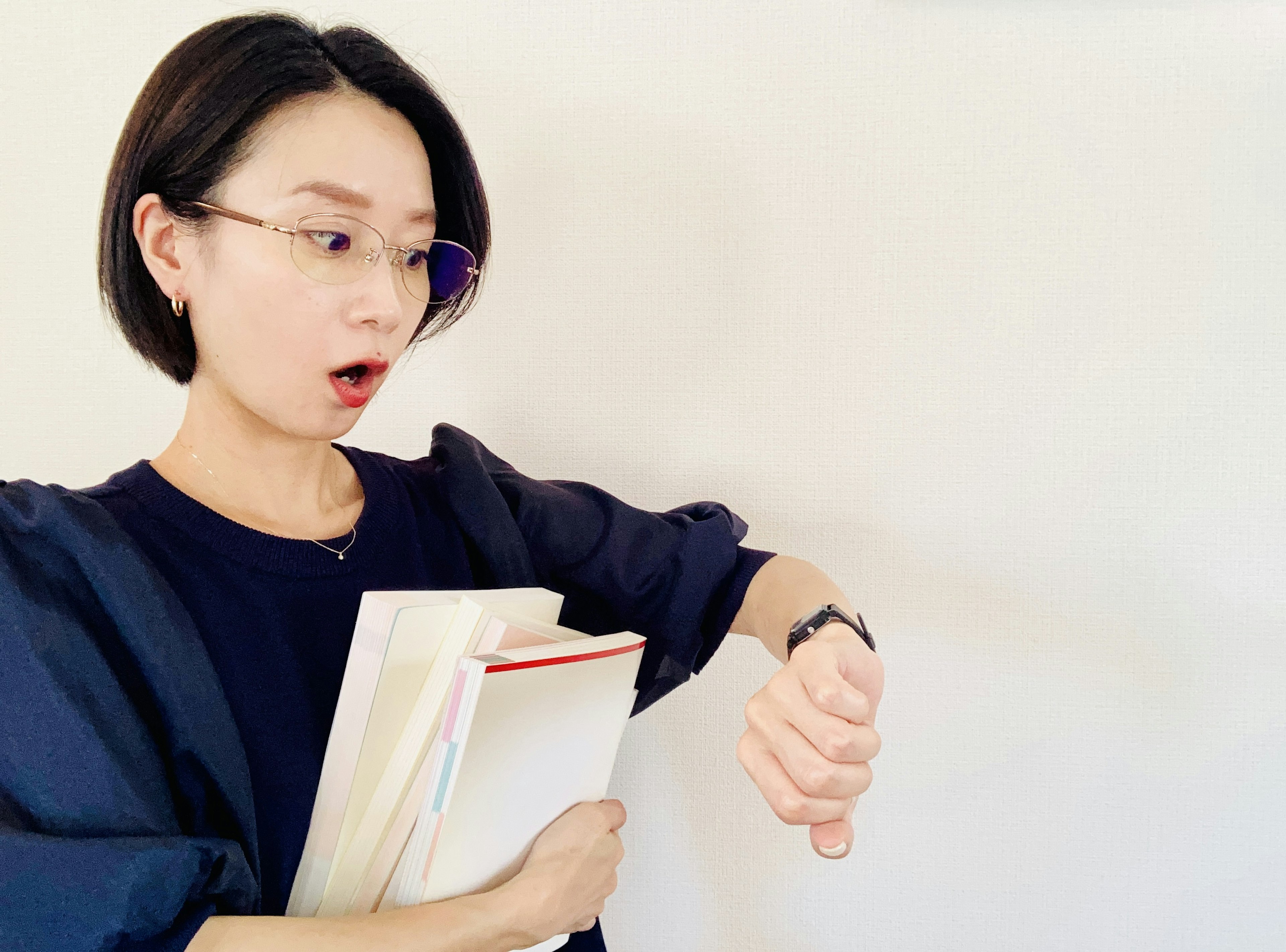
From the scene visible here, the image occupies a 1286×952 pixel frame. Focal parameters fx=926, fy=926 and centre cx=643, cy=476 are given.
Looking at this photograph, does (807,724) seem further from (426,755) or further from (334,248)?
(334,248)

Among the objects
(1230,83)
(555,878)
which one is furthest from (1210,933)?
(1230,83)

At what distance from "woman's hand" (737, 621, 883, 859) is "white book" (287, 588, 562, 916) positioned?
0.82 feet

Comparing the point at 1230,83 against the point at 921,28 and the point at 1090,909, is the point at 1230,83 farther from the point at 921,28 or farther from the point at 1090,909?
the point at 1090,909

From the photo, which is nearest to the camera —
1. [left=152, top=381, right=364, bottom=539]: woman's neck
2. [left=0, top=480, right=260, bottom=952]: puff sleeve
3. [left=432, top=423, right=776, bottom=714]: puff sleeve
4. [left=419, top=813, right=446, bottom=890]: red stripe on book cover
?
[left=0, top=480, right=260, bottom=952]: puff sleeve

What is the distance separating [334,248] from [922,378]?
631mm

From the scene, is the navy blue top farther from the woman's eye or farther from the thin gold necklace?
the woman's eye

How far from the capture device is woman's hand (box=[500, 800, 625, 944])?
72 centimetres

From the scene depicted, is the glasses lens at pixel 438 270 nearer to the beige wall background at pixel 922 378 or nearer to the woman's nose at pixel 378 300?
the woman's nose at pixel 378 300

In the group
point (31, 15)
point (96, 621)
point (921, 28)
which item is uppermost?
point (921, 28)

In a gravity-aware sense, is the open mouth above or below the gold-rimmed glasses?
below

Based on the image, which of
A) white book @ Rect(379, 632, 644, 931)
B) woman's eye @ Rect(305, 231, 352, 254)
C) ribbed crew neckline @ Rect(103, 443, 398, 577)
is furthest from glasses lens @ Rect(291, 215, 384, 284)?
white book @ Rect(379, 632, 644, 931)

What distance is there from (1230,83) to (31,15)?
137cm

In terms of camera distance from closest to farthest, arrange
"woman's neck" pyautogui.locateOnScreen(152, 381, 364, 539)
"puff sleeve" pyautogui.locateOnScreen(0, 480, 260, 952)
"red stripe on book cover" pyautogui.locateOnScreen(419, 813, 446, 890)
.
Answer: "puff sleeve" pyautogui.locateOnScreen(0, 480, 260, 952) → "red stripe on book cover" pyautogui.locateOnScreen(419, 813, 446, 890) → "woman's neck" pyautogui.locateOnScreen(152, 381, 364, 539)

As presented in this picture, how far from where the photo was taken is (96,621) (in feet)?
2.17
